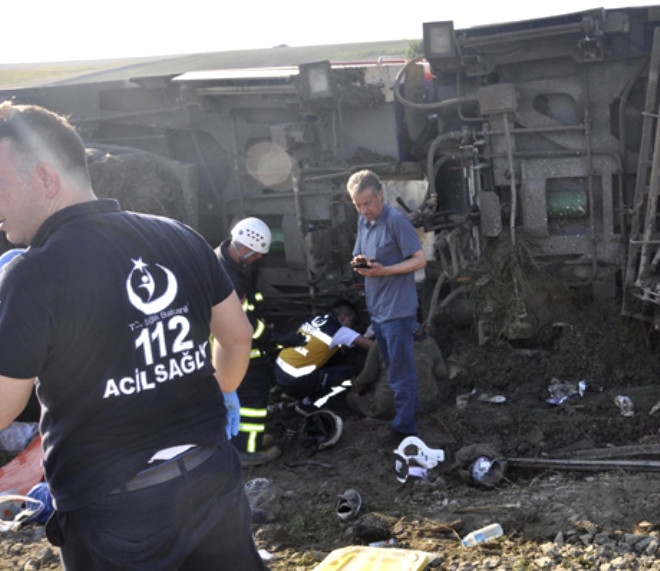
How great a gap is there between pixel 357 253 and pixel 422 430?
1453 mm

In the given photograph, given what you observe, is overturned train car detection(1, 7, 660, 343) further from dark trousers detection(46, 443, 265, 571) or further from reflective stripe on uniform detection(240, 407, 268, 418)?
dark trousers detection(46, 443, 265, 571)

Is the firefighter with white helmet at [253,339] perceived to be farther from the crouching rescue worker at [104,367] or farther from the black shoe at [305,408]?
the crouching rescue worker at [104,367]

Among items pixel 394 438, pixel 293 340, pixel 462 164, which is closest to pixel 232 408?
pixel 394 438

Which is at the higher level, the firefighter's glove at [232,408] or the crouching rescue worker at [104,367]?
the crouching rescue worker at [104,367]

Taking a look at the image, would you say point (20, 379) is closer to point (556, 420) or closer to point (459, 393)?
point (556, 420)

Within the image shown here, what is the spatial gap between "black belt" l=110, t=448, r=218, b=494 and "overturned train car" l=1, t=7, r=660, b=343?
5.58 metres

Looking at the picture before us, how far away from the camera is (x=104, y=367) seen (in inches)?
96.8

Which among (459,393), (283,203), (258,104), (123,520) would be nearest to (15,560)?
(123,520)

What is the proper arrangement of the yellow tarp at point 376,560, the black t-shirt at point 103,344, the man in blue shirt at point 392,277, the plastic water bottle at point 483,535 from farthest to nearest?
the man in blue shirt at point 392,277
the plastic water bottle at point 483,535
the yellow tarp at point 376,560
the black t-shirt at point 103,344

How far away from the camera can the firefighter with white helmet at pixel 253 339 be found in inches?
268

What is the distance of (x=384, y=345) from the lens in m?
6.65

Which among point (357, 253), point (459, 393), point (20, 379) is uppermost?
point (20, 379)

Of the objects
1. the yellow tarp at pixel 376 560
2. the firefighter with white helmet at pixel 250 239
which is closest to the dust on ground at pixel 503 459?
the yellow tarp at pixel 376 560

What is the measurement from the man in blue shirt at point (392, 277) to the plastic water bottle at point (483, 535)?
5.58 feet
